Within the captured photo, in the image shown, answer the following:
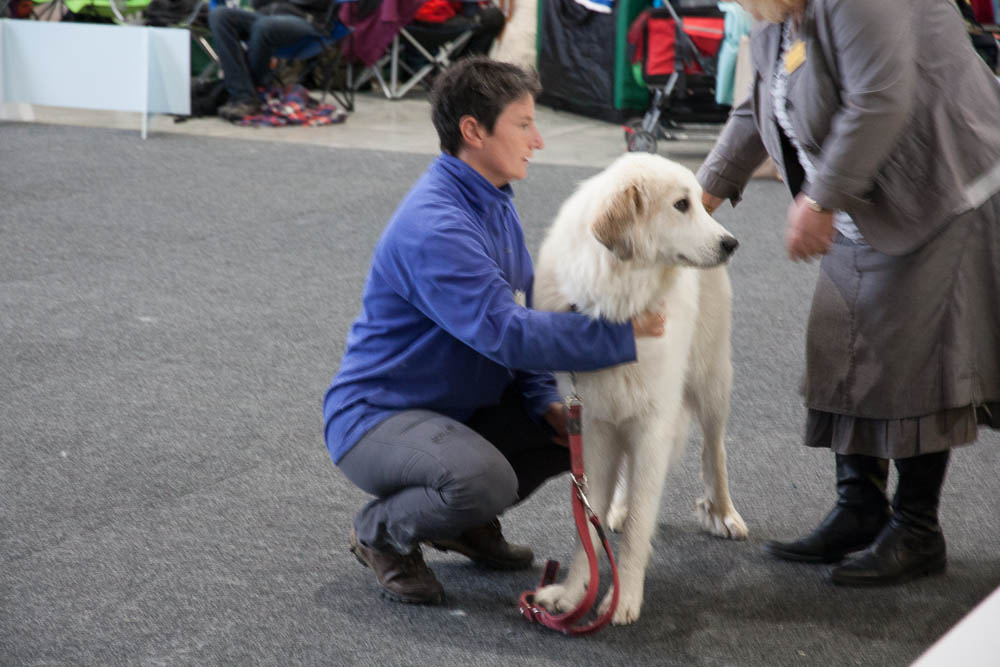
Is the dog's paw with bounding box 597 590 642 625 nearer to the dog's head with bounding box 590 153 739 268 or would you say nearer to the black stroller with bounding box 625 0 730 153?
the dog's head with bounding box 590 153 739 268

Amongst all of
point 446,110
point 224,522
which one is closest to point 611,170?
point 446,110

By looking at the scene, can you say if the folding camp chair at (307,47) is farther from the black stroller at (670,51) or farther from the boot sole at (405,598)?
the boot sole at (405,598)

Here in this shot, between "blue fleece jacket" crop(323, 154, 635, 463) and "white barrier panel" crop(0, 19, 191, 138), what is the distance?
5.42 metres

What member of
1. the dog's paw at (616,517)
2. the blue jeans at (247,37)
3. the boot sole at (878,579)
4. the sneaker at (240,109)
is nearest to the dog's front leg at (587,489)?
the dog's paw at (616,517)

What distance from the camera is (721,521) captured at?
106 inches

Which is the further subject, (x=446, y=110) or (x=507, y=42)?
(x=507, y=42)

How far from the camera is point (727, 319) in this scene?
2.62 m

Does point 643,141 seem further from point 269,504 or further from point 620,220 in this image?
point 620,220

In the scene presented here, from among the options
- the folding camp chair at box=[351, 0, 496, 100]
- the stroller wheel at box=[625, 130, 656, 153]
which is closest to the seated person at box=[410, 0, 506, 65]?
the folding camp chair at box=[351, 0, 496, 100]

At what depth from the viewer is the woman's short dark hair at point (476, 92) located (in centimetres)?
222

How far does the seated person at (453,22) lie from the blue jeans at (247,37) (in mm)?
1089

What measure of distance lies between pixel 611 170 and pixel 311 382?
172 cm

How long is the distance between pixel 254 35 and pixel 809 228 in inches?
259

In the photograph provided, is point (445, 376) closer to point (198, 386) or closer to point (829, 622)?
point (829, 622)
